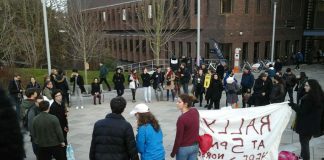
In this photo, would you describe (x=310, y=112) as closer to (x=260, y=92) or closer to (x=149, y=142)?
(x=149, y=142)

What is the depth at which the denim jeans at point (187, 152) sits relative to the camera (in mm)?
5437

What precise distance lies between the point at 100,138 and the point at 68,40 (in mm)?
29680

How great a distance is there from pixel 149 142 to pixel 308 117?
345 centimetres

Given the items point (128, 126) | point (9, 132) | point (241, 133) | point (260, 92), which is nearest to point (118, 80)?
point (260, 92)

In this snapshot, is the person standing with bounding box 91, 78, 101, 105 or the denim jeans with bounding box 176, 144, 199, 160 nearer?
the denim jeans with bounding box 176, 144, 199, 160

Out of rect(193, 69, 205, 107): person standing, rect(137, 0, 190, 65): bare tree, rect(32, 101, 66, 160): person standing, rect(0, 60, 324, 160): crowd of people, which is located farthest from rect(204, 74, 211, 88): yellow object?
rect(137, 0, 190, 65): bare tree

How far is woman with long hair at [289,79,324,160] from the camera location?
6461 millimetres

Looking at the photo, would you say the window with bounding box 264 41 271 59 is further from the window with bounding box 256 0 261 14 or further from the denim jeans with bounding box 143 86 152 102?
the denim jeans with bounding box 143 86 152 102

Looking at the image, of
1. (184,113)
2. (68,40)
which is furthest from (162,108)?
(68,40)

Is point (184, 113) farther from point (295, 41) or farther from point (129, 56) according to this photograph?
point (129, 56)

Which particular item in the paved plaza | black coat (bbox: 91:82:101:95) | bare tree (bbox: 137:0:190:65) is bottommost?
the paved plaza

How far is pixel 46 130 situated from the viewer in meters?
6.02

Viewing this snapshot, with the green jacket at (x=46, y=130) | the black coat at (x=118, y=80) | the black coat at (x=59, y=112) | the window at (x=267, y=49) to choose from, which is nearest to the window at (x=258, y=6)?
the window at (x=267, y=49)

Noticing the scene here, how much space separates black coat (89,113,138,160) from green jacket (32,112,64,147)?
1.67 metres
